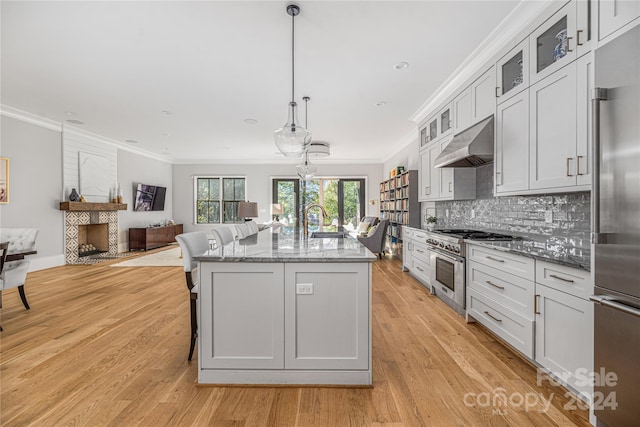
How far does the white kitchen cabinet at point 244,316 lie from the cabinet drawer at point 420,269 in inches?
114

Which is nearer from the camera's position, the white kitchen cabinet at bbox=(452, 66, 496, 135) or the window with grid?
the white kitchen cabinet at bbox=(452, 66, 496, 135)

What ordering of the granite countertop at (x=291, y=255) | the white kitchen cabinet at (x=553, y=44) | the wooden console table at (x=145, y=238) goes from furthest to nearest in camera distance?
the wooden console table at (x=145, y=238), the white kitchen cabinet at (x=553, y=44), the granite countertop at (x=291, y=255)

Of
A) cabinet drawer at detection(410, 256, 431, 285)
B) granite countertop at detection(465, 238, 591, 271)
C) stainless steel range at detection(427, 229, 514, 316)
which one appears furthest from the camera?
cabinet drawer at detection(410, 256, 431, 285)

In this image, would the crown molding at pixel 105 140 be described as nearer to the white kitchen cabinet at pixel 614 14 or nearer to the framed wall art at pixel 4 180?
the framed wall art at pixel 4 180

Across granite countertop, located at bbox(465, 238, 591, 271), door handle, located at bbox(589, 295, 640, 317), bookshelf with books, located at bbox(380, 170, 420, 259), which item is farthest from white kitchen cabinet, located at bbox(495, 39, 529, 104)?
bookshelf with books, located at bbox(380, 170, 420, 259)

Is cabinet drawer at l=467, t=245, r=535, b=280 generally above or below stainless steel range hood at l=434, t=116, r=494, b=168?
below

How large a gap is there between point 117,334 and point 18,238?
7.82 ft

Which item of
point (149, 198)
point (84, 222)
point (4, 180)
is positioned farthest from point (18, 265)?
point (149, 198)

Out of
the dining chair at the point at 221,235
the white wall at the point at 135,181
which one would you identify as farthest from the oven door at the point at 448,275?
the white wall at the point at 135,181

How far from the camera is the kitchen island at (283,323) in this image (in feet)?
6.72

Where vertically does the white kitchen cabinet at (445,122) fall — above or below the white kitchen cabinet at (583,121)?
above

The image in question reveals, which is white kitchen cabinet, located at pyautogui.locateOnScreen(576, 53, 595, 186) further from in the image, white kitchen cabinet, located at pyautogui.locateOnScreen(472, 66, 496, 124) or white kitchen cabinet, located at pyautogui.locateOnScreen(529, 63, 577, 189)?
white kitchen cabinet, located at pyautogui.locateOnScreen(472, 66, 496, 124)

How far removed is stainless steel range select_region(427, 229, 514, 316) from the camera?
327cm

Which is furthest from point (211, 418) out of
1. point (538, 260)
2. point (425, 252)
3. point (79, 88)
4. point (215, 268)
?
point (79, 88)
